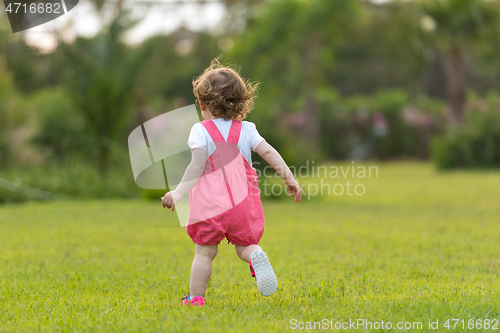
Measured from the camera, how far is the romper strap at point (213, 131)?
339 cm

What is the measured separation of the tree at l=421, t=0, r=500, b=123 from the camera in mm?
21297

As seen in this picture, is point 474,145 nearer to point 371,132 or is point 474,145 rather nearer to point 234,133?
point 371,132

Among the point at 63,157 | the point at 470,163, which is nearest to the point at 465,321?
the point at 63,157

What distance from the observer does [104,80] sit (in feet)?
39.9

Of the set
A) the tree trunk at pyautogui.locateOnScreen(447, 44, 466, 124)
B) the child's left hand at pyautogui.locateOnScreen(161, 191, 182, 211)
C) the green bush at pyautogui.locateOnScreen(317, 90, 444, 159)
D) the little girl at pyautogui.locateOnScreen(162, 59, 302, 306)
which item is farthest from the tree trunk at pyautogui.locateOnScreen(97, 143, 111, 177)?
the tree trunk at pyautogui.locateOnScreen(447, 44, 466, 124)

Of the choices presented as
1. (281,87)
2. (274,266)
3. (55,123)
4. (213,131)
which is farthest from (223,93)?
(281,87)

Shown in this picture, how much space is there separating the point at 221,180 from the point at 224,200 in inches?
4.9

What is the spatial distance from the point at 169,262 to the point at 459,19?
19.5m

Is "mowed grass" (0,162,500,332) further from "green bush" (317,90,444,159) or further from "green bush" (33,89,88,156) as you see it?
"green bush" (317,90,444,159)

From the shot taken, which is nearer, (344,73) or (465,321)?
(465,321)

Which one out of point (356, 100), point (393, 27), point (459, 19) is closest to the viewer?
point (459, 19)

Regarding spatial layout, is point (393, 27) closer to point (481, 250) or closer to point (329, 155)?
point (329, 155)

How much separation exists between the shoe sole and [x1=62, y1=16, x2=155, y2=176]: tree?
9734 mm

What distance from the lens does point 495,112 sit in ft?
58.2
